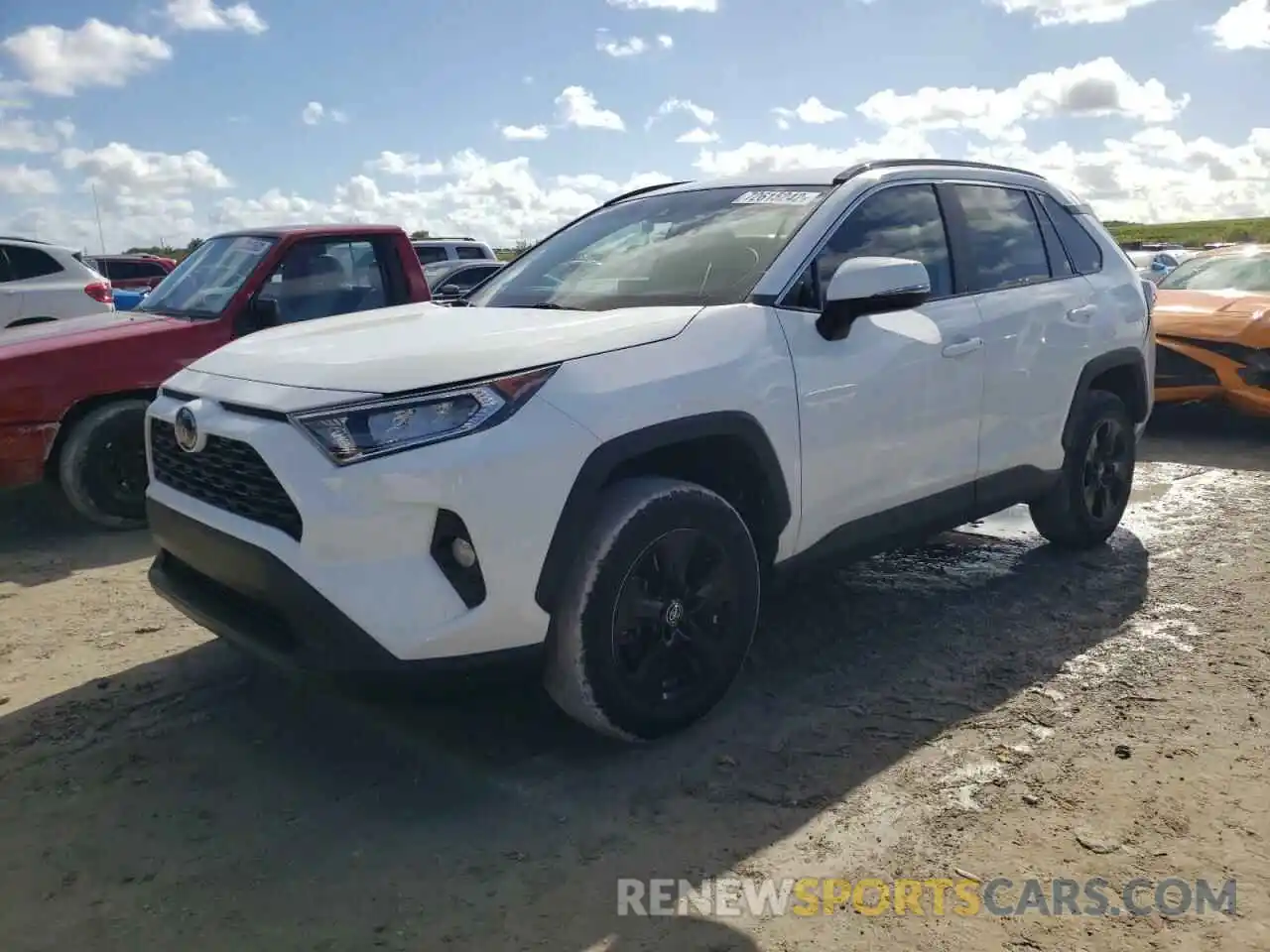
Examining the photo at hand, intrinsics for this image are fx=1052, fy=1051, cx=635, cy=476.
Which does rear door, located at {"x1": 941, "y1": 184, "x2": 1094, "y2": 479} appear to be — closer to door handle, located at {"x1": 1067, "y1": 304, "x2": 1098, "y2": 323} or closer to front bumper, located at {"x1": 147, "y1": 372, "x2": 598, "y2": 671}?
door handle, located at {"x1": 1067, "y1": 304, "x2": 1098, "y2": 323}

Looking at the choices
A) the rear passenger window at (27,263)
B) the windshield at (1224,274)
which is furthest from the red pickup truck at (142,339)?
the windshield at (1224,274)

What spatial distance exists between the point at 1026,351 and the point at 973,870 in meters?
2.43

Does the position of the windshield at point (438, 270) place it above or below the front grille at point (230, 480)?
above

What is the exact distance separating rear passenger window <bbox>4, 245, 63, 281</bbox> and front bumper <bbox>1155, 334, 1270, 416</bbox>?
9.95 m

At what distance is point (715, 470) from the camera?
3.35 meters

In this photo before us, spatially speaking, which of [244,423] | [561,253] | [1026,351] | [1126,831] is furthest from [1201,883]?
[561,253]

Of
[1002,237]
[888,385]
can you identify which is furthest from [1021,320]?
[888,385]

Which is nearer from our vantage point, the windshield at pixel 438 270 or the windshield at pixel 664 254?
the windshield at pixel 664 254

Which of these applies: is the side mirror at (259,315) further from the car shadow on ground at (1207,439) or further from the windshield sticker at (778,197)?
the car shadow on ground at (1207,439)

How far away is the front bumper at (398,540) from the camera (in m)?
2.61

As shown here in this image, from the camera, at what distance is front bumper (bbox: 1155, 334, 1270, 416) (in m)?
7.60

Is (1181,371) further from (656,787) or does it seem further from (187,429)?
(187,429)

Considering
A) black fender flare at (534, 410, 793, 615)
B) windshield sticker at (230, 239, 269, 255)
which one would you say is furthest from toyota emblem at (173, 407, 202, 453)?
windshield sticker at (230, 239, 269, 255)

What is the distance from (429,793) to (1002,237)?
323cm
